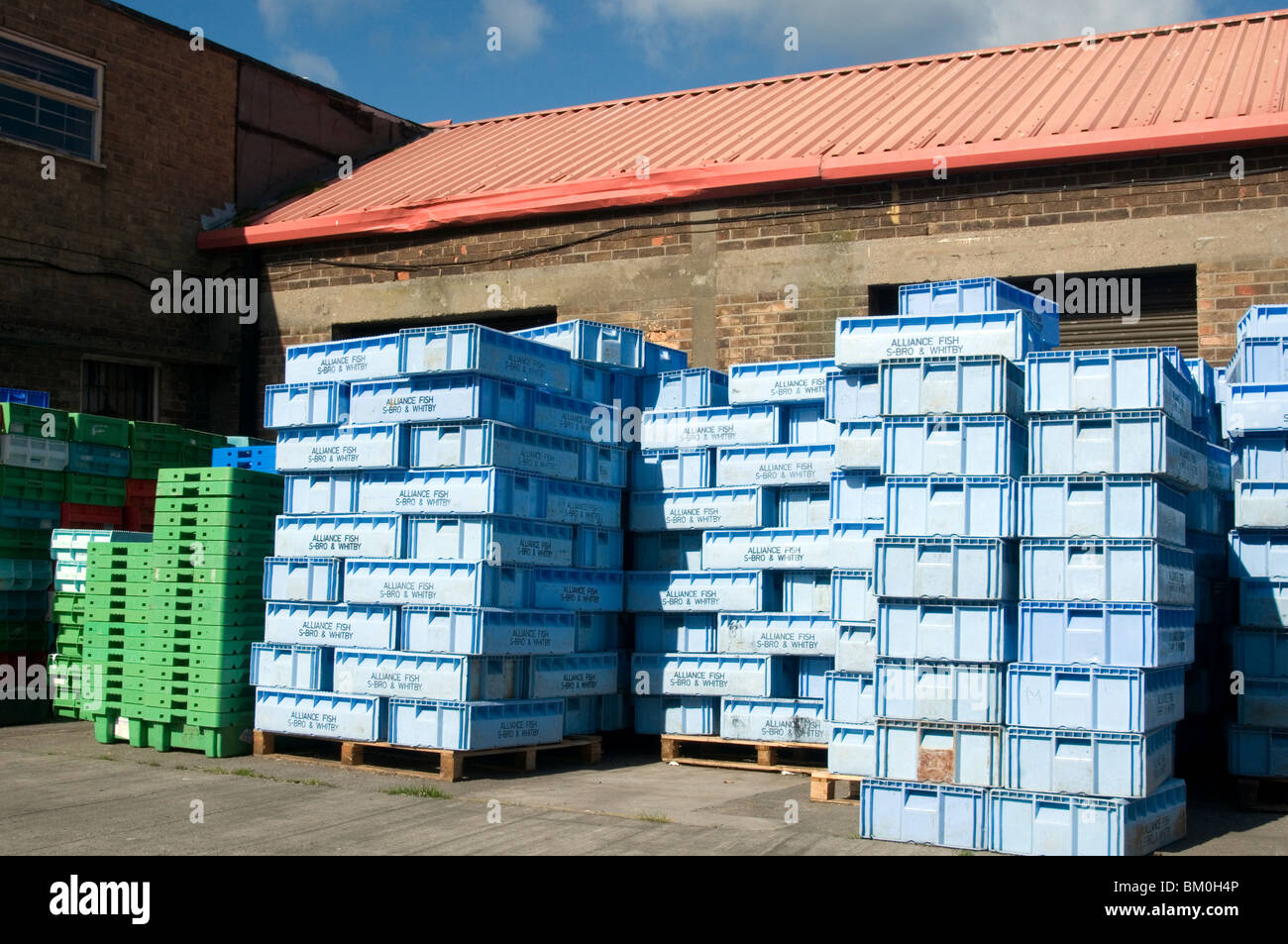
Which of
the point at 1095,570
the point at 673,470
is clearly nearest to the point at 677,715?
the point at 673,470

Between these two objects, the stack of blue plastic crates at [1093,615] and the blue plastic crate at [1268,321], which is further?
the blue plastic crate at [1268,321]

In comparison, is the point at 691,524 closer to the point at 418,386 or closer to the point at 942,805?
the point at 418,386

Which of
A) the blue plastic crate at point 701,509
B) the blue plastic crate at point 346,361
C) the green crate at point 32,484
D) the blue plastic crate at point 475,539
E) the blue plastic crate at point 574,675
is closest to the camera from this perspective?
the blue plastic crate at point 475,539

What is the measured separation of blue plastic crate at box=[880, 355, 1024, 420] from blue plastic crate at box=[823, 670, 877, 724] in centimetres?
236

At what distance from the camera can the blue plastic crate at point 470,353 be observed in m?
10.7

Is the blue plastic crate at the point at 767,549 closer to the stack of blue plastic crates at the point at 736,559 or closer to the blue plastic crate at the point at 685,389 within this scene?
the stack of blue plastic crates at the point at 736,559

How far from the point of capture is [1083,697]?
26.1ft

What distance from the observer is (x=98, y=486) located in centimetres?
1438

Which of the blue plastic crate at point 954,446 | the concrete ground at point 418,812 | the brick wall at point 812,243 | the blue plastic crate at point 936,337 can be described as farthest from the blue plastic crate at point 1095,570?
the brick wall at point 812,243

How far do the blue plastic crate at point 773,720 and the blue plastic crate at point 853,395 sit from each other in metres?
2.92

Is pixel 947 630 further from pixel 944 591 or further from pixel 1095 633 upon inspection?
pixel 1095 633

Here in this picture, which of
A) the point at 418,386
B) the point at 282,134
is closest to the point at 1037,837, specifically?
the point at 418,386

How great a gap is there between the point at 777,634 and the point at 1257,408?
4.35m
